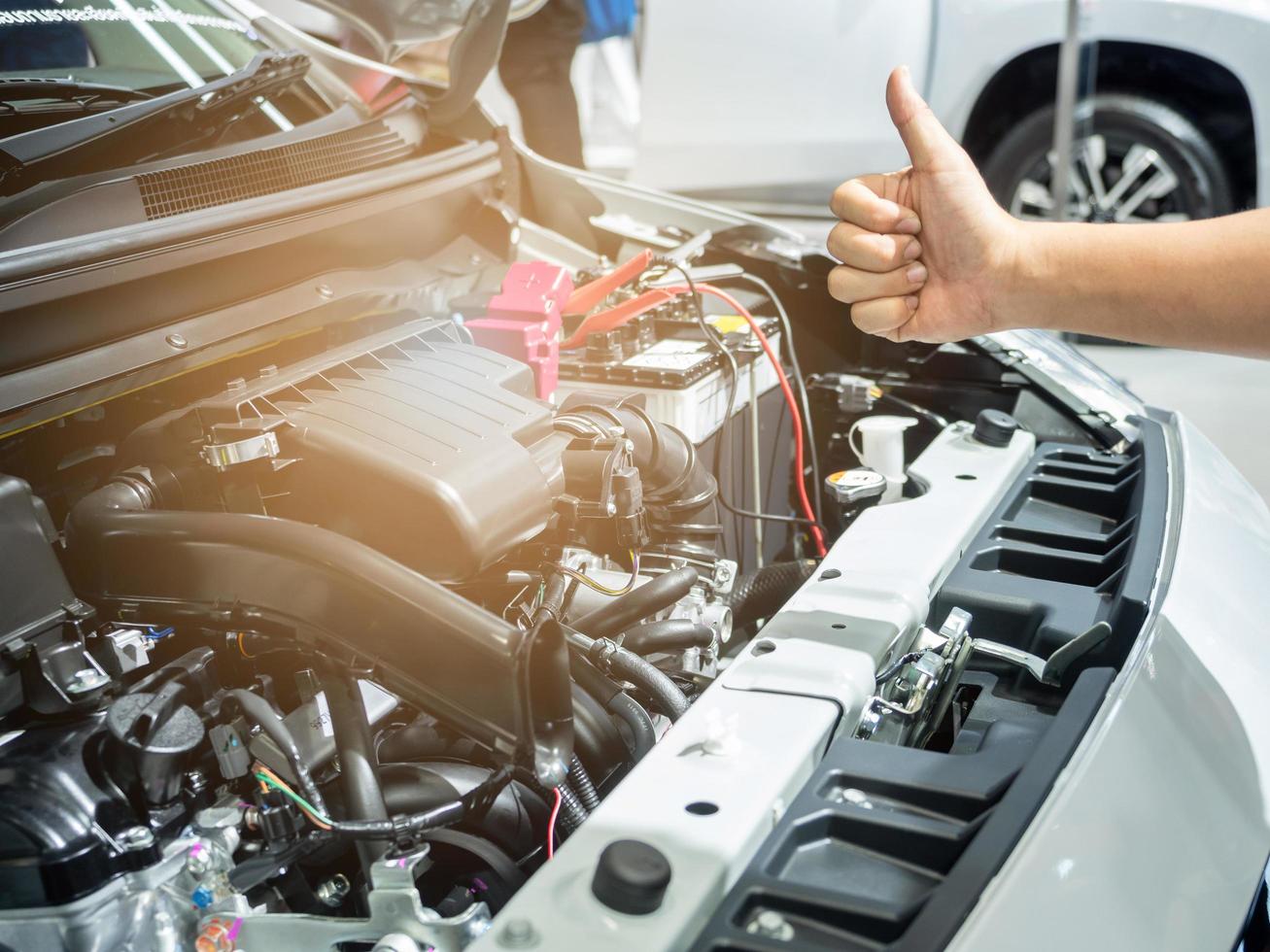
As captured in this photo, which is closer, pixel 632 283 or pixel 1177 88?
pixel 632 283

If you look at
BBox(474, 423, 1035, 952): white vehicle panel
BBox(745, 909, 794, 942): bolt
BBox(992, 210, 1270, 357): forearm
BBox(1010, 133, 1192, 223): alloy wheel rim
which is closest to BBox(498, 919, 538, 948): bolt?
BBox(474, 423, 1035, 952): white vehicle panel

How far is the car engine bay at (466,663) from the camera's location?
2.79ft

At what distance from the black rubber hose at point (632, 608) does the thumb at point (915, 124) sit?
0.53 m

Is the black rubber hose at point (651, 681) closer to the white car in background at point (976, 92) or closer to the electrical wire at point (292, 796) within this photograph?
the electrical wire at point (292, 796)

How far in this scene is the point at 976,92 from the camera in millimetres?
3797

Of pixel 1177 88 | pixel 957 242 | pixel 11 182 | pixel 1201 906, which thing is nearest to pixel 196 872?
pixel 11 182

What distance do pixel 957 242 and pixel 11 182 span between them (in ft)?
3.25

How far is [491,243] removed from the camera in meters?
1.75

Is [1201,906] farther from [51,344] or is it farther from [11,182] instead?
[11,182]

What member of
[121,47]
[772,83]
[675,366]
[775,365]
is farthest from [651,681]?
[772,83]

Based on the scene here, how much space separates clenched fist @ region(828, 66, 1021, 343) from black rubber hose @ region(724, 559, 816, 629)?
0.33m

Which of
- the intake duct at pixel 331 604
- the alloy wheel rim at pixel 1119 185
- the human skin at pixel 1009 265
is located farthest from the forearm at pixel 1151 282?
the alloy wheel rim at pixel 1119 185

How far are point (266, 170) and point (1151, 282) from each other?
988mm

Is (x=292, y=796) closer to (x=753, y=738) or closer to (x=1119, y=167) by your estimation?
(x=753, y=738)
